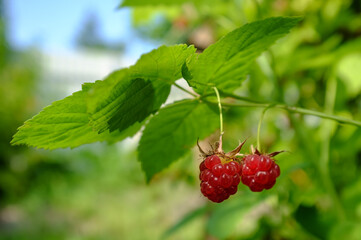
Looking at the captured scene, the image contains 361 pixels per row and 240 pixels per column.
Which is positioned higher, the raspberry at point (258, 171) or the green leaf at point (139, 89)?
the green leaf at point (139, 89)

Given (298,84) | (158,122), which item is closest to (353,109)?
(298,84)

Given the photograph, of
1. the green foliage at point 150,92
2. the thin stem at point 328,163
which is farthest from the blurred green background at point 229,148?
the green foliage at point 150,92

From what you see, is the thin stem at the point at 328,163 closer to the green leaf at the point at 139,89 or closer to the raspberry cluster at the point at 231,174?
the raspberry cluster at the point at 231,174

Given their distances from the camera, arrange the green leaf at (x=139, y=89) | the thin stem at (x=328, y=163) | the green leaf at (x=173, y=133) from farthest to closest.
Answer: the thin stem at (x=328, y=163), the green leaf at (x=173, y=133), the green leaf at (x=139, y=89)

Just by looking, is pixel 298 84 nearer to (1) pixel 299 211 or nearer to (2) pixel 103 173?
(1) pixel 299 211

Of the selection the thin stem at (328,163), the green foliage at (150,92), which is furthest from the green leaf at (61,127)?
the thin stem at (328,163)

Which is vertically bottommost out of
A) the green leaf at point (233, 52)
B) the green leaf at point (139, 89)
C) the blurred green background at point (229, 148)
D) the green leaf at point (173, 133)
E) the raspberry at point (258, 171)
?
the blurred green background at point (229, 148)

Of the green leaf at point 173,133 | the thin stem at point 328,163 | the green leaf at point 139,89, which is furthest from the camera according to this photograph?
the thin stem at point 328,163

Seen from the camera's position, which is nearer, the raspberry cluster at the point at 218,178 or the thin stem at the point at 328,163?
the raspberry cluster at the point at 218,178
